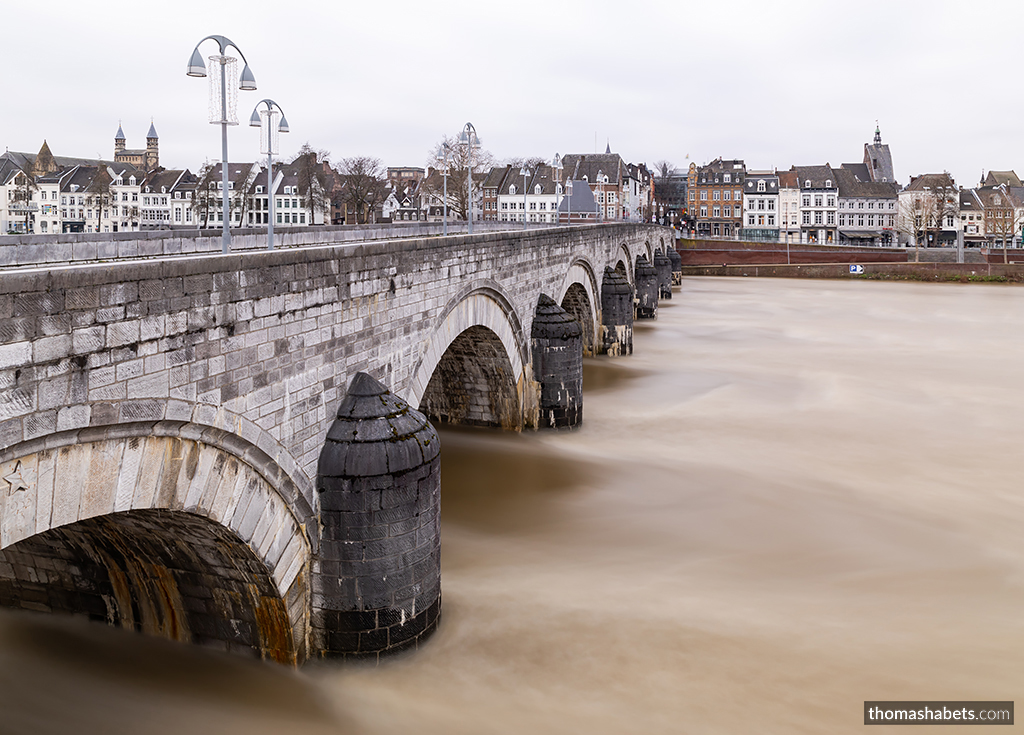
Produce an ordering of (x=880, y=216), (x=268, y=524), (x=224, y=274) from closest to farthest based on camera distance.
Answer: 1. (x=224, y=274)
2. (x=268, y=524)
3. (x=880, y=216)

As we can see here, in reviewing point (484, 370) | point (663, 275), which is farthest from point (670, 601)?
point (663, 275)

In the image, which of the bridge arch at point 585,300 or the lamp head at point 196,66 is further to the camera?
the bridge arch at point 585,300

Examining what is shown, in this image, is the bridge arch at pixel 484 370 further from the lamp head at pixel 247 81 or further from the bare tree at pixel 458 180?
the bare tree at pixel 458 180

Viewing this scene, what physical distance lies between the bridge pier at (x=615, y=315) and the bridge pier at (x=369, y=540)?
22.7 m

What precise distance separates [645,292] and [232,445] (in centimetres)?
3935

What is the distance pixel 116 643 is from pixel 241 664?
166 cm

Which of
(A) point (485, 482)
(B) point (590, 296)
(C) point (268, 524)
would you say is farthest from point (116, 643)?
(B) point (590, 296)

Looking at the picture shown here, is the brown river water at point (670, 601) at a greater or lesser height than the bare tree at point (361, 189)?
lesser

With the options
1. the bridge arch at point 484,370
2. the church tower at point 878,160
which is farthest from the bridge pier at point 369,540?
the church tower at point 878,160

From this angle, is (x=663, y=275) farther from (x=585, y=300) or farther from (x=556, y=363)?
(x=556, y=363)

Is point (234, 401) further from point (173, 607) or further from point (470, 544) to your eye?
point (470, 544)

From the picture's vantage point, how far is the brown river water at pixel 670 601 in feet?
30.5

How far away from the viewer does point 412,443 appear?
395 inches

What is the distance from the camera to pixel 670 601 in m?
11.8
